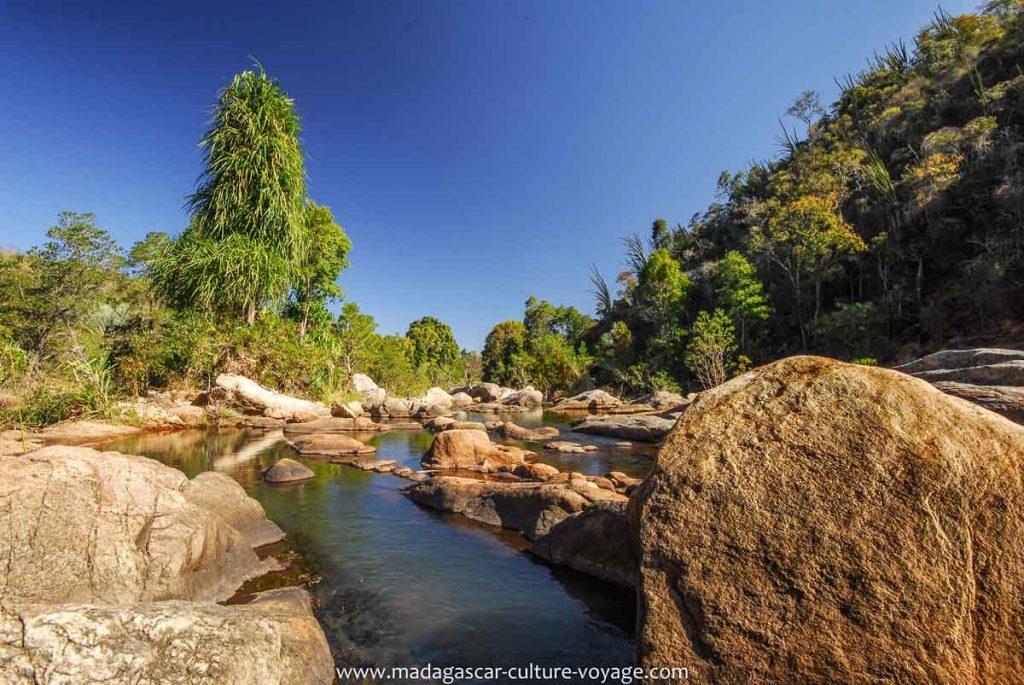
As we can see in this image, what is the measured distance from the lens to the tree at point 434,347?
49.5 metres

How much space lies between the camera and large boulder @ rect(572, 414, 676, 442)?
671 inches

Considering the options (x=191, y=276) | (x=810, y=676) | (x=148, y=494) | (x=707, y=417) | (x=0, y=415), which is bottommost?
(x=810, y=676)

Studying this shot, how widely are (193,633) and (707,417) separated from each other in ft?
11.1

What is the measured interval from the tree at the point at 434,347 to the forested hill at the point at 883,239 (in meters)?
15.9

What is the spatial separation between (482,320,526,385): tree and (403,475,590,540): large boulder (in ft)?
131

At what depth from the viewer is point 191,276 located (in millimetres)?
21375

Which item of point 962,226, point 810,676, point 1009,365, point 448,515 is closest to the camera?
point 810,676

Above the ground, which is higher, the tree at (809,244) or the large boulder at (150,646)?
the tree at (809,244)

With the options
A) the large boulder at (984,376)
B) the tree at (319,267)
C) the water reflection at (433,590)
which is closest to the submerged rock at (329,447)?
the water reflection at (433,590)

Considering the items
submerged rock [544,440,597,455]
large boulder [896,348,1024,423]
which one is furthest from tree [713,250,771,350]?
submerged rock [544,440,597,455]

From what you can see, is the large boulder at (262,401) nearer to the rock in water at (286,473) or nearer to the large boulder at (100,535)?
the rock in water at (286,473)

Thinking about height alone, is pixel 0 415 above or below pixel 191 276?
below

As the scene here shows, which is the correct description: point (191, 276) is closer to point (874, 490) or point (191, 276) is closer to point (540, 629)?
point (540, 629)

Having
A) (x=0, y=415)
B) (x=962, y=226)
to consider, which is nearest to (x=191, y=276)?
(x=0, y=415)
